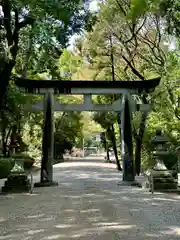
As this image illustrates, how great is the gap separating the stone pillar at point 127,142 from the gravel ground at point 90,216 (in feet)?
10.8

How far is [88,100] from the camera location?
53.4 ft

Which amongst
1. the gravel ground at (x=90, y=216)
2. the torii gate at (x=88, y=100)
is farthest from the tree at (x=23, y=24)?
the gravel ground at (x=90, y=216)

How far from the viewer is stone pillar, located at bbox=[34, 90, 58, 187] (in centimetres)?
1498

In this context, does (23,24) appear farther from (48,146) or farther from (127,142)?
(127,142)

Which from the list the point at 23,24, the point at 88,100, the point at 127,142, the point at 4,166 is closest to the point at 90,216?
the point at 23,24

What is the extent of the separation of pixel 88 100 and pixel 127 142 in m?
2.42

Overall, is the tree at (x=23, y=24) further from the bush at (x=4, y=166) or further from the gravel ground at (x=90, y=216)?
the bush at (x=4, y=166)

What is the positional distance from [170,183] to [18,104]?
8386 millimetres

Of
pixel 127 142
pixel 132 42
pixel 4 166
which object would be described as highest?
pixel 132 42

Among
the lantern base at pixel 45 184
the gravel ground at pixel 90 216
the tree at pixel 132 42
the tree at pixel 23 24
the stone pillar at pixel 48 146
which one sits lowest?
the lantern base at pixel 45 184

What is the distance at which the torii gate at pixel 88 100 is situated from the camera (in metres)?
15.5

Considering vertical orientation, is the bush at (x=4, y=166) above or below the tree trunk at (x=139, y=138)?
below

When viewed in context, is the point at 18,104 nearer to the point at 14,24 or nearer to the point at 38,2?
the point at 14,24

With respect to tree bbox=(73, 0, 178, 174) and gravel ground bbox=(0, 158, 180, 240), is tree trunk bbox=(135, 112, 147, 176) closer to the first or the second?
tree bbox=(73, 0, 178, 174)
